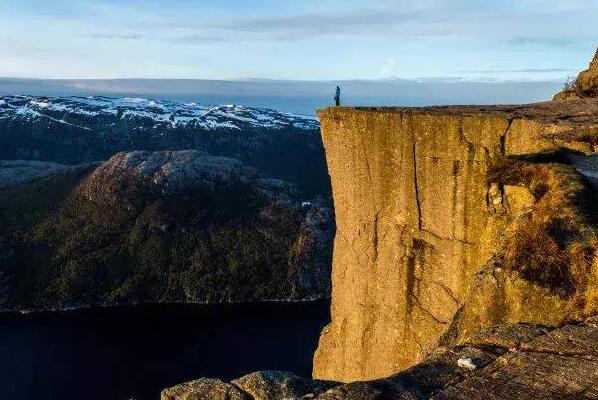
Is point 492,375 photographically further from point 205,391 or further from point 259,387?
point 205,391

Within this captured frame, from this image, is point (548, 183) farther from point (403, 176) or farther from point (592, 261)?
point (403, 176)

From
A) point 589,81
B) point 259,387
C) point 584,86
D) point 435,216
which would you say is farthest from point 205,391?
point 589,81

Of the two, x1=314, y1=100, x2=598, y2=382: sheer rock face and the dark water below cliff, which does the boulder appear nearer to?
x1=314, y1=100, x2=598, y2=382: sheer rock face

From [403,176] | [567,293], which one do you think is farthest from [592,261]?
[403,176]

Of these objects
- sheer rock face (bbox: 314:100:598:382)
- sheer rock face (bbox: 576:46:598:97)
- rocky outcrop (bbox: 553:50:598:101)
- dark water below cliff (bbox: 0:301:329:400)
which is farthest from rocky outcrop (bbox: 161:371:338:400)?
dark water below cliff (bbox: 0:301:329:400)

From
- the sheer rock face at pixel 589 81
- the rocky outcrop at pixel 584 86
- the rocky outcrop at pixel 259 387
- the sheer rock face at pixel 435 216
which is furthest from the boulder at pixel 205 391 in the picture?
the sheer rock face at pixel 589 81

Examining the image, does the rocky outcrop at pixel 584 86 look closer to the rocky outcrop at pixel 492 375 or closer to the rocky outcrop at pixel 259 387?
the rocky outcrop at pixel 492 375
